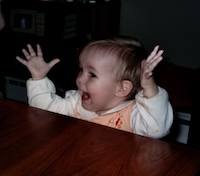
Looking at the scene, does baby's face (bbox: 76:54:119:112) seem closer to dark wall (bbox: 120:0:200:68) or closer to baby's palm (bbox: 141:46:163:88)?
baby's palm (bbox: 141:46:163:88)

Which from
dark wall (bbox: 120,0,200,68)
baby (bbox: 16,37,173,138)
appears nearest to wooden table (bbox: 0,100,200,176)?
baby (bbox: 16,37,173,138)

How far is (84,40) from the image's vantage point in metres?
2.44

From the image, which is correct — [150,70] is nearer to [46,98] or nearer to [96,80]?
[96,80]

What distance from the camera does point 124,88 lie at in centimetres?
104

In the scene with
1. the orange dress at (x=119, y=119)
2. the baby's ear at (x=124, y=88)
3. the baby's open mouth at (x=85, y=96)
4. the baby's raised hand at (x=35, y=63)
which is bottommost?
the orange dress at (x=119, y=119)

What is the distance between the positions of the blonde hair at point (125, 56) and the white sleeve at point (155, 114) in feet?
0.48

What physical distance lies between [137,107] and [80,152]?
0.37m

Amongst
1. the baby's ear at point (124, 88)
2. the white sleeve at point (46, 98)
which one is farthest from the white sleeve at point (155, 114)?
the white sleeve at point (46, 98)

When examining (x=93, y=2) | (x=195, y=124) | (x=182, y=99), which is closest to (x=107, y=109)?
(x=195, y=124)

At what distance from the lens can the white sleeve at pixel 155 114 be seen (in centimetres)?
83

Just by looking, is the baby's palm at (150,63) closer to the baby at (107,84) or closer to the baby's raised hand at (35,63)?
the baby at (107,84)

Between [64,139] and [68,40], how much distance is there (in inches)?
75.2

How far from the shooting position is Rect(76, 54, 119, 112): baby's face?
1011mm

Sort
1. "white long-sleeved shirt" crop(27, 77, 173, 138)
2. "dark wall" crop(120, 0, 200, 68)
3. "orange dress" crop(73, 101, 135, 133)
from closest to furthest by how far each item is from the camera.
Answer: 1. "white long-sleeved shirt" crop(27, 77, 173, 138)
2. "orange dress" crop(73, 101, 135, 133)
3. "dark wall" crop(120, 0, 200, 68)
